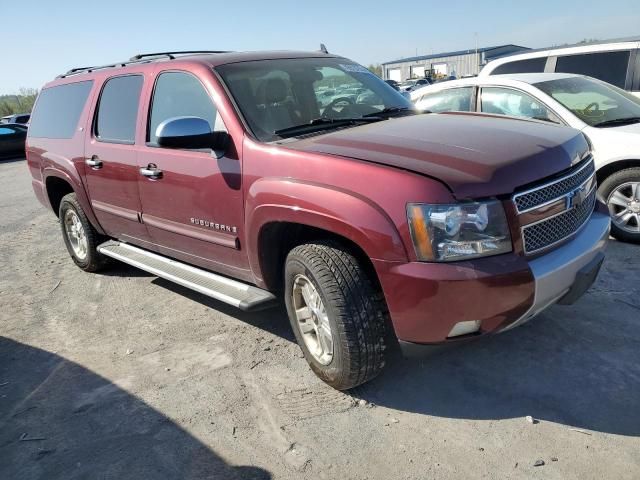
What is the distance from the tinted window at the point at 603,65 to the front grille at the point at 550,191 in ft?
15.6

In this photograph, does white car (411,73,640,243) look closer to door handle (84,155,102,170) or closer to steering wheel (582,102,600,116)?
steering wheel (582,102,600,116)

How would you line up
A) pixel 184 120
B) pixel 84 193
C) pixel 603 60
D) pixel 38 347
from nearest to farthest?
1. pixel 184 120
2. pixel 38 347
3. pixel 84 193
4. pixel 603 60

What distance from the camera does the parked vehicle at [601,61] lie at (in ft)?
22.9

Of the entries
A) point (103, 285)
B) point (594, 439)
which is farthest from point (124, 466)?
point (103, 285)

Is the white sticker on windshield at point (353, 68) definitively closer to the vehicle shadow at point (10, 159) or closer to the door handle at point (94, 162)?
the door handle at point (94, 162)

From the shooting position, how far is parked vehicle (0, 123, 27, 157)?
18.9 m

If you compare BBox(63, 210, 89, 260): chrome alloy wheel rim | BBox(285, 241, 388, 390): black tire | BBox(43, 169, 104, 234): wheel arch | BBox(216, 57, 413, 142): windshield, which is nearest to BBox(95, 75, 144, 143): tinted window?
BBox(43, 169, 104, 234): wheel arch

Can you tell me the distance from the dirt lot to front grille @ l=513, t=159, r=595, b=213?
105cm

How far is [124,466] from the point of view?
8.87 ft

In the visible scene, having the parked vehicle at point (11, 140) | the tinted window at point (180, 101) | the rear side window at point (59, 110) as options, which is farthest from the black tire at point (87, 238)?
the parked vehicle at point (11, 140)

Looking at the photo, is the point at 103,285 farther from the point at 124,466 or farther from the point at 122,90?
the point at 124,466

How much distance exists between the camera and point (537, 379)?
3.11 metres

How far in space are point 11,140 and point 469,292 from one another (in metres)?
20.4

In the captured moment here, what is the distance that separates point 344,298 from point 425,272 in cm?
49
